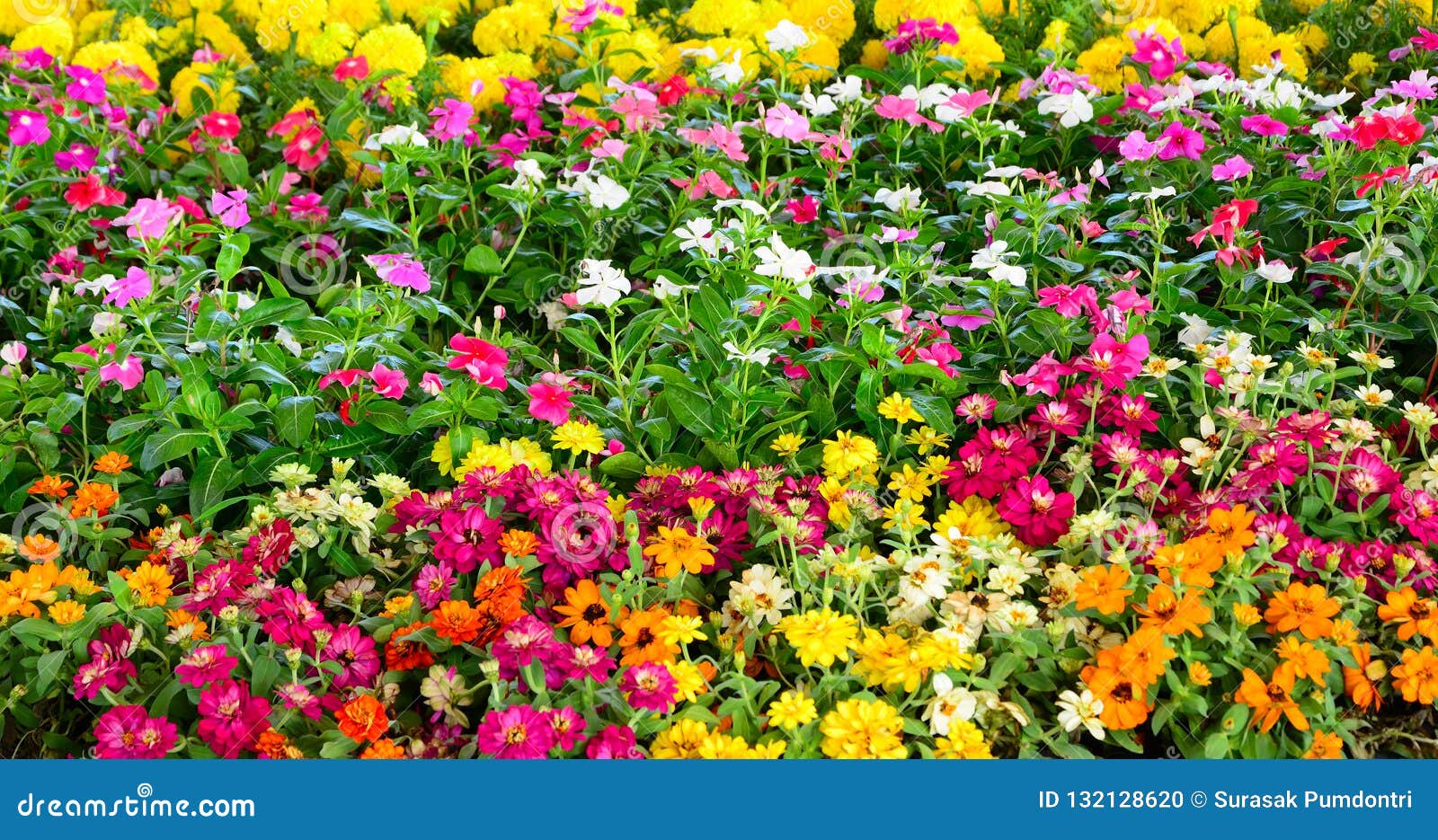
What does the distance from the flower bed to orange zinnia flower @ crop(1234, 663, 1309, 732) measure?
0.04 feet

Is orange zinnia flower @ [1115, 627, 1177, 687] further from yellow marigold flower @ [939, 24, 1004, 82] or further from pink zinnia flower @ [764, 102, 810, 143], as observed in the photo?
yellow marigold flower @ [939, 24, 1004, 82]

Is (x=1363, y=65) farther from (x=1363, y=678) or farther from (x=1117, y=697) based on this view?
(x=1117, y=697)

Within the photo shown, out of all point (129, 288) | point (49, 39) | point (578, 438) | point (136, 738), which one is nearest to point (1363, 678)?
point (578, 438)

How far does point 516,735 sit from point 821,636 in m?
0.37

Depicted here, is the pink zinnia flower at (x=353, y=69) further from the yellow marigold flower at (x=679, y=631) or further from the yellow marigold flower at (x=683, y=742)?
the yellow marigold flower at (x=683, y=742)

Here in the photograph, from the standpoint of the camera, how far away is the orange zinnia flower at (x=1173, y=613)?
161cm

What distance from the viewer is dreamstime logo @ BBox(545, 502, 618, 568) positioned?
1.79 metres

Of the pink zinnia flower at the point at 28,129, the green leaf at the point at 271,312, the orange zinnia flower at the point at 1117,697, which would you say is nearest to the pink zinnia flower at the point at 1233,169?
the orange zinnia flower at the point at 1117,697

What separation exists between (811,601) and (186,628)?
0.80 meters

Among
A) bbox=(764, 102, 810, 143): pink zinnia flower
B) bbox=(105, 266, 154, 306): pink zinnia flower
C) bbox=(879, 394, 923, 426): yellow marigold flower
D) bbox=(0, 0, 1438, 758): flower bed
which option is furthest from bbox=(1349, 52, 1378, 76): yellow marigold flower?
bbox=(105, 266, 154, 306): pink zinnia flower

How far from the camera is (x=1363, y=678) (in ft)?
5.40

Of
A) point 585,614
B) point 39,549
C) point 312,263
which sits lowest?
point 312,263

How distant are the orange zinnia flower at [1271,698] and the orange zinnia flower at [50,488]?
1684mm

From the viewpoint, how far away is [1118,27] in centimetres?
361
